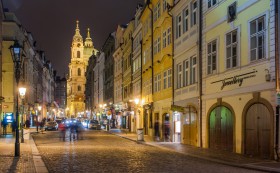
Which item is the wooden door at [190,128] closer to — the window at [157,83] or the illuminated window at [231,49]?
the illuminated window at [231,49]

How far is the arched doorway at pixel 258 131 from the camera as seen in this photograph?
22.0m

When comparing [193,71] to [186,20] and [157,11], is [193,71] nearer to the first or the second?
[186,20]

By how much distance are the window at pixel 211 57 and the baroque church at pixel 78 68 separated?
147 meters

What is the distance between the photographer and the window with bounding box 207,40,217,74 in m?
28.4

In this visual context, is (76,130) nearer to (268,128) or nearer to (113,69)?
(268,128)

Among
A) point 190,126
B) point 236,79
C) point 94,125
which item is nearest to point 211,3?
point 236,79

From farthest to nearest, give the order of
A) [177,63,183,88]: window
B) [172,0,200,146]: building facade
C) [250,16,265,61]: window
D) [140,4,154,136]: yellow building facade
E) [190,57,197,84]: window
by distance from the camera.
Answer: [140,4,154,136]: yellow building facade
[177,63,183,88]: window
[190,57,197,84]: window
[172,0,200,146]: building facade
[250,16,265,61]: window

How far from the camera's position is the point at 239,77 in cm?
2470

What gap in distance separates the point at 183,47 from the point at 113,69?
47.0 metres

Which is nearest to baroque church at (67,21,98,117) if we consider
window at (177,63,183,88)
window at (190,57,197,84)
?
window at (177,63,183,88)

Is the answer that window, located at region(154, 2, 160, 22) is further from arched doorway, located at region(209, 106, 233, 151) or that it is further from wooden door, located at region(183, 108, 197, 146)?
arched doorway, located at region(209, 106, 233, 151)

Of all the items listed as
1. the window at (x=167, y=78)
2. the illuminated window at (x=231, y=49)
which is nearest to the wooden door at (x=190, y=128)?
the window at (x=167, y=78)

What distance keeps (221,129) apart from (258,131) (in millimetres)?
4619

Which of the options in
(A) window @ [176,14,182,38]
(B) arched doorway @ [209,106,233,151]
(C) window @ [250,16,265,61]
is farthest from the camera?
(A) window @ [176,14,182,38]
